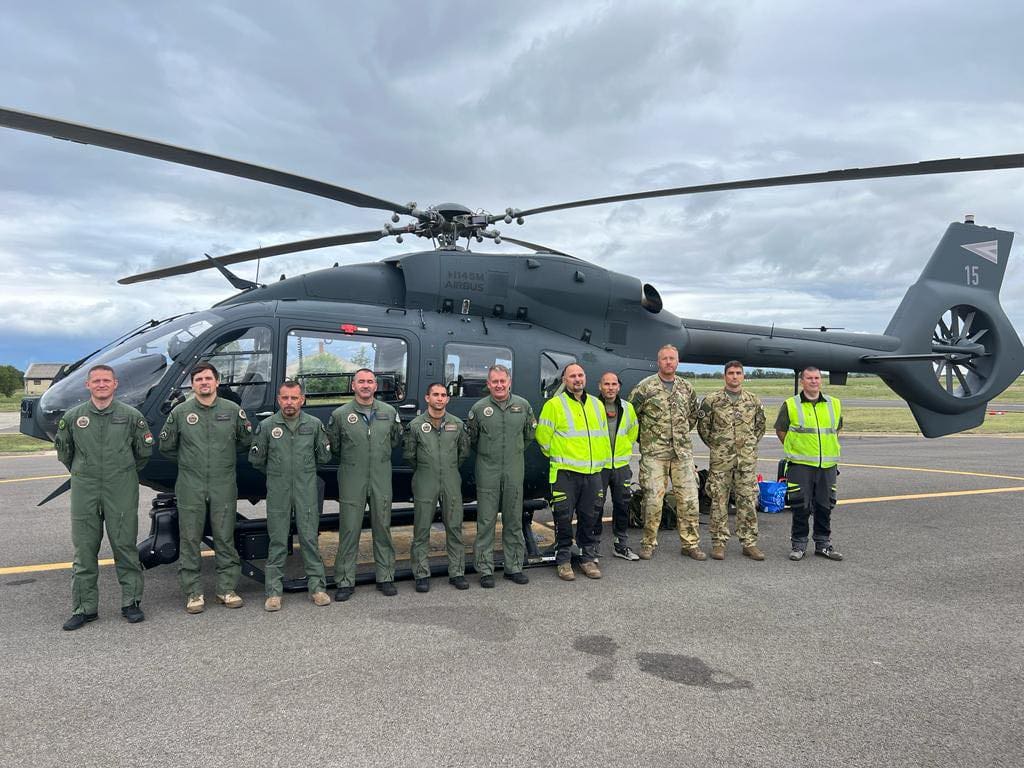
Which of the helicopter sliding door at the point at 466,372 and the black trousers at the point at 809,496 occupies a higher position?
the helicopter sliding door at the point at 466,372

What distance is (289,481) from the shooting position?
16.2ft

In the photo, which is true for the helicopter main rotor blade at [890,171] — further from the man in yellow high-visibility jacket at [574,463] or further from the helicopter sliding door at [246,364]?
the helicopter sliding door at [246,364]


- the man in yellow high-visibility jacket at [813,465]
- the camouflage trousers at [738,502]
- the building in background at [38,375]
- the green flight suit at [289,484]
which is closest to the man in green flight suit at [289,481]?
the green flight suit at [289,484]

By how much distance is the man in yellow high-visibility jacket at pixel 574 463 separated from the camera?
5566 mm

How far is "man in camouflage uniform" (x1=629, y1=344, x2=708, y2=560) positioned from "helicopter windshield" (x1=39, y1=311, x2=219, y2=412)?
13.5ft

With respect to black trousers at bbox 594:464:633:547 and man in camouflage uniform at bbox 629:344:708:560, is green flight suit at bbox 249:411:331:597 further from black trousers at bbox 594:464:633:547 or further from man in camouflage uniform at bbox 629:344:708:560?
man in camouflage uniform at bbox 629:344:708:560

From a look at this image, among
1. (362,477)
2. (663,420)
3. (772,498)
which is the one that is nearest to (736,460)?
(663,420)

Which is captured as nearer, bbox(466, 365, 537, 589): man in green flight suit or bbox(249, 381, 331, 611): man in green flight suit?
bbox(249, 381, 331, 611): man in green flight suit

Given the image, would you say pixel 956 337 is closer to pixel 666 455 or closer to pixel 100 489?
pixel 666 455

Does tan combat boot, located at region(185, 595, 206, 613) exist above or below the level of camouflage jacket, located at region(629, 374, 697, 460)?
below

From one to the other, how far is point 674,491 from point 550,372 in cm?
173

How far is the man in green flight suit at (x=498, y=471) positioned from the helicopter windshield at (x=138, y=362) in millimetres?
2524

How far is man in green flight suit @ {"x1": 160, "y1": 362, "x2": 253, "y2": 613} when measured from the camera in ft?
15.5

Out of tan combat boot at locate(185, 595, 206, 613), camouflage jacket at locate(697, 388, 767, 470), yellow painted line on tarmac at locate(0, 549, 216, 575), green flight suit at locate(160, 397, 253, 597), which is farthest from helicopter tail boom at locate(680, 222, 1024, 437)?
yellow painted line on tarmac at locate(0, 549, 216, 575)
